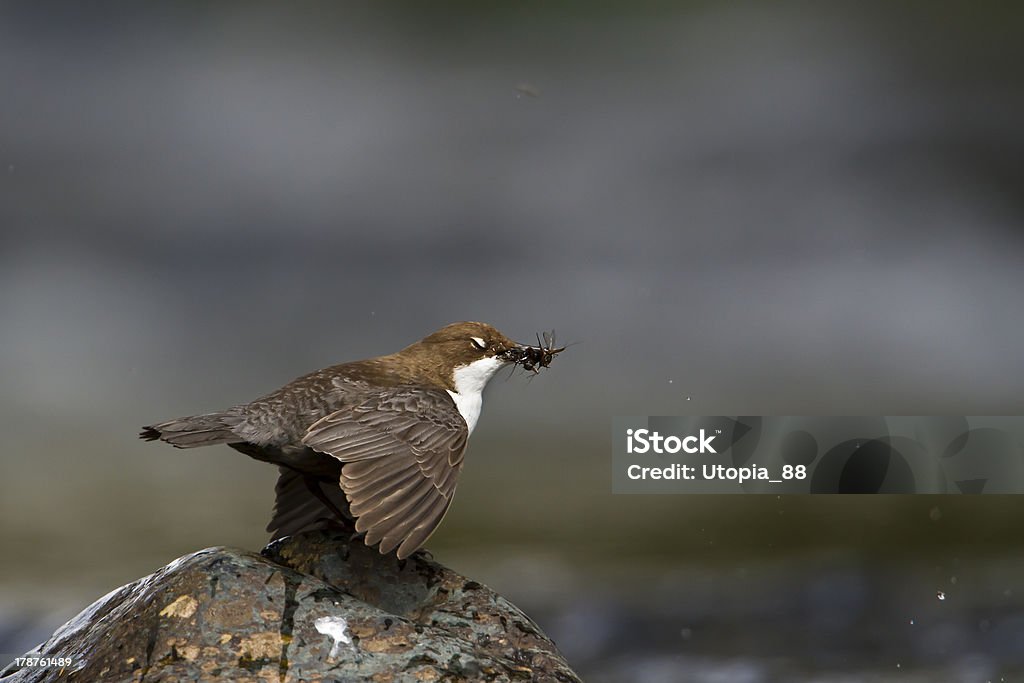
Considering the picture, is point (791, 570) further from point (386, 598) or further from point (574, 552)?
point (386, 598)

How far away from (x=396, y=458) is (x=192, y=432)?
672mm

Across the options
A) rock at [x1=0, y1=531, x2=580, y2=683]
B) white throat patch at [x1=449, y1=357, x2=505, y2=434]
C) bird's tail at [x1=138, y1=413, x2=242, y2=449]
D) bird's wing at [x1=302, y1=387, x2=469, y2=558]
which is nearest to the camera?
rock at [x1=0, y1=531, x2=580, y2=683]

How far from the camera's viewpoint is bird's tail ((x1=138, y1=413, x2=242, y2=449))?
3.67 meters

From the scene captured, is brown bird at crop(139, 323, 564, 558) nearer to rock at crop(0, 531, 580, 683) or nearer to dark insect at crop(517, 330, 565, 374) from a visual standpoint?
dark insect at crop(517, 330, 565, 374)

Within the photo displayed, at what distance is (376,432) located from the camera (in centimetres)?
379

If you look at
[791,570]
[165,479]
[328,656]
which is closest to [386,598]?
[328,656]

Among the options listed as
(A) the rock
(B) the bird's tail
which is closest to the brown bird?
(B) the bird's tail

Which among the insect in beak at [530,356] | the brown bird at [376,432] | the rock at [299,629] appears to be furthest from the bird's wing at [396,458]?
the insect in beak at [530,356]

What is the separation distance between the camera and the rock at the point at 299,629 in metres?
3.28

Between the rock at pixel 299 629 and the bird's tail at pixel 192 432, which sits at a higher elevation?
the bird's tail at pixel 192 432

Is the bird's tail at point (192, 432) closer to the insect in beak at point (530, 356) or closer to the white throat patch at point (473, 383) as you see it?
the white throat patch at point (473, 383)

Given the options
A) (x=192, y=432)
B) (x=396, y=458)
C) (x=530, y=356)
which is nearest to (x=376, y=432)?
(x=396, y=458)

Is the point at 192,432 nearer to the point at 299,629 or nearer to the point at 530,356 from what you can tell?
the point at 299,629

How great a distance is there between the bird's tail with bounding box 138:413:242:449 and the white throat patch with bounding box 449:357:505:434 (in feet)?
3.19
